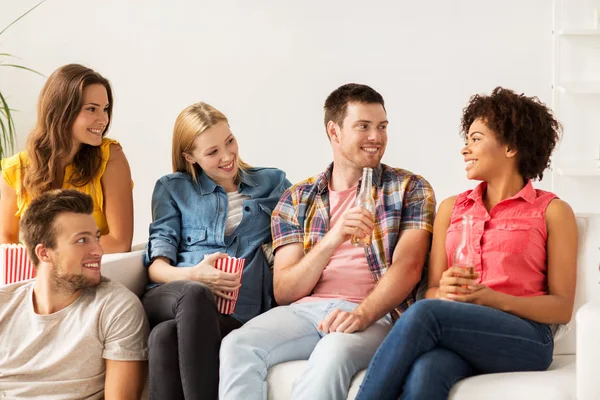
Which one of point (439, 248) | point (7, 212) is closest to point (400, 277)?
point (439, 248)

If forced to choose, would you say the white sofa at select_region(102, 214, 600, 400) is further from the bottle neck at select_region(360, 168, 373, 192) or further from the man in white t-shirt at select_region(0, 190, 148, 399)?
the bottle neck at select_region(360, 168, 373, 192)

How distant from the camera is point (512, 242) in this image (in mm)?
2406

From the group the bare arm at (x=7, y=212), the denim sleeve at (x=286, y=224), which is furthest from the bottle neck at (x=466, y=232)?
the bare arm at (x=7, y=212)

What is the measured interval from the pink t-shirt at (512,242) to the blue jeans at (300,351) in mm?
374

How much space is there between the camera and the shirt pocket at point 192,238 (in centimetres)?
293

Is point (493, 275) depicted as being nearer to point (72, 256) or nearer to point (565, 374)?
point (565, 374)

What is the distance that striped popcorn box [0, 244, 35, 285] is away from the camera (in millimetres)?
2744

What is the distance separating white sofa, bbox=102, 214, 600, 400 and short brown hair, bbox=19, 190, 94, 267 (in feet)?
2.52

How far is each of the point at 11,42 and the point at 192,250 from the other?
233cm

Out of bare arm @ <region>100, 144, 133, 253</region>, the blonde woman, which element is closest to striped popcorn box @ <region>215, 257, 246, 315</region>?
the blonde woman

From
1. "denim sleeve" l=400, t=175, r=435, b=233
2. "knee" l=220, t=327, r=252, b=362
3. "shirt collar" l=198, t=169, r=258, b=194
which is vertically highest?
"shirt collar" l=198, t=169, r=258, b=194

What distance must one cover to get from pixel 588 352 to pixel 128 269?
1.53 meters

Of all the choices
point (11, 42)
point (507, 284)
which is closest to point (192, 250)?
point (507, 284)

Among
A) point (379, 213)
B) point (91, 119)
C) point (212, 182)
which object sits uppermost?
point (91, 119)
